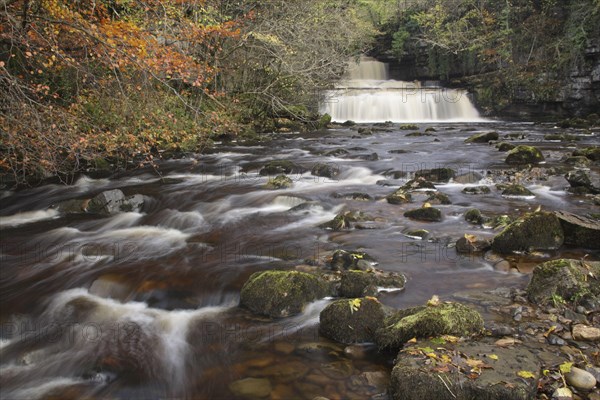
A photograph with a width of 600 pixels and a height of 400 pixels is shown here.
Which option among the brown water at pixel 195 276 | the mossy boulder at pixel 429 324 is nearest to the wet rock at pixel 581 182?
the brown water at pixel 195 276

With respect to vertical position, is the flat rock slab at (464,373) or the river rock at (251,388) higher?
the flat rock slab at (464,373)

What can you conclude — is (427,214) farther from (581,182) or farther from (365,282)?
(581,182)

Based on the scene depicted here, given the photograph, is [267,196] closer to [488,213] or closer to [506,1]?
[488,213]

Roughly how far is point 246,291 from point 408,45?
3432 cm

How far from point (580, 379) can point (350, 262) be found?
9.09 ft

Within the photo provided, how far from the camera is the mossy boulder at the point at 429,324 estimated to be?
11.9ft

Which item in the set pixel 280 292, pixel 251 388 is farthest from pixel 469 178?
pixel 251 388

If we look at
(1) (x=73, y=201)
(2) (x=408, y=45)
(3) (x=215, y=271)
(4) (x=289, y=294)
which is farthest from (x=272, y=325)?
(2) (x=408, y=45)

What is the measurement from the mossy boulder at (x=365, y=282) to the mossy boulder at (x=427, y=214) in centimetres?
254

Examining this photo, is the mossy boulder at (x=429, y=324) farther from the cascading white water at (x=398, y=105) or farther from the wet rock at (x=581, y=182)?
Answer: the cascading white water at (x=398, y=105)

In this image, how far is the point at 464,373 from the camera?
3.05m

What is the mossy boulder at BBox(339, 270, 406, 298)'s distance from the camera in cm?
482

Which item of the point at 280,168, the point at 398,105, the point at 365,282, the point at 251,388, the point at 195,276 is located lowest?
the point at 251,388

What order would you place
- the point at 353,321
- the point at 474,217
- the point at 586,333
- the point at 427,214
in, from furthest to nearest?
1. the point at 427,214
2. the point at 474,217
3. the point at 353,321
4. the point at 586,333
